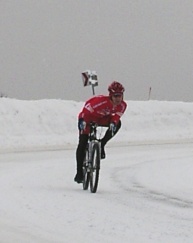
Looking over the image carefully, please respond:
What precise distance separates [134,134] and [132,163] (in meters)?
8.97

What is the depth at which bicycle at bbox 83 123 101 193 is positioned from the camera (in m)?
11.4

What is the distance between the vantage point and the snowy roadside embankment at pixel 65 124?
23.1 meters

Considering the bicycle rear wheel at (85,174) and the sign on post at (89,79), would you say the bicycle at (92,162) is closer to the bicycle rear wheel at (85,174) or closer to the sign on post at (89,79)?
the bicycle rear wheel at (85,174)

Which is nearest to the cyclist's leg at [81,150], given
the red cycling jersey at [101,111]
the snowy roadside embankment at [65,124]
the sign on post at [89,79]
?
the red cycling jersey at [101,111]

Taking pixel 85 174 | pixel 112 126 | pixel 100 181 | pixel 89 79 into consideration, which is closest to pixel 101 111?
pixel 112 126

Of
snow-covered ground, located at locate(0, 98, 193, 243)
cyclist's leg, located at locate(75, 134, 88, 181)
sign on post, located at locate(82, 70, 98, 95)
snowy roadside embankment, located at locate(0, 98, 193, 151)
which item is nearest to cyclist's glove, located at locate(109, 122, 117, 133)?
cyclist's leg, located at locate(75, 134, 88, 181)

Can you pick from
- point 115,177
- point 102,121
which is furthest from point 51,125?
point 102,121

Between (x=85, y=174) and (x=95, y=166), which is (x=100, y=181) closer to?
(x=85, y=174)

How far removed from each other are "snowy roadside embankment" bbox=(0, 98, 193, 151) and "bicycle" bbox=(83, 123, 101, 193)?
8764 millimetres

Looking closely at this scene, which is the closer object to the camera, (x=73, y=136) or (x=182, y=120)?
(x=73, y=136)

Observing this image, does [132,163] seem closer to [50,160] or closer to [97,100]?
[50,160]

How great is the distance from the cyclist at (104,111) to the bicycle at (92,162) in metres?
0.08

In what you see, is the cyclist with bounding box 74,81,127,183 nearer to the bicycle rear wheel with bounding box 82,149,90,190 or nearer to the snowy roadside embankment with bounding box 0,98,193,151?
the bicycle rear wheel with bounding box 82,149,90,190

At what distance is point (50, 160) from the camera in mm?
17062
